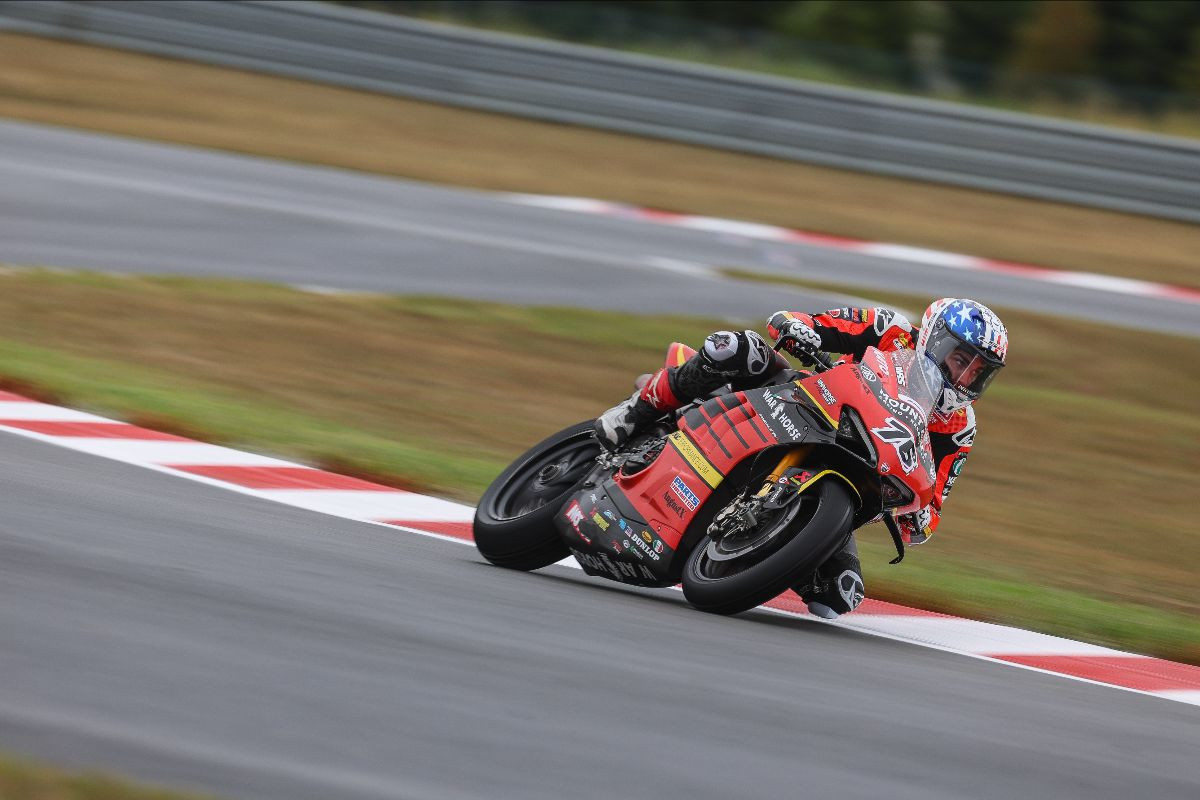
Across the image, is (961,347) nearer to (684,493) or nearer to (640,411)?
(684,493)

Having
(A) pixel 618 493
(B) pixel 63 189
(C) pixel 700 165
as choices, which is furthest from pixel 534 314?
(C) pixel 700 165

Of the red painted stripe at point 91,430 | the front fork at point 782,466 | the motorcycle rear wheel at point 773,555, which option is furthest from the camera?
the red painted stripe at point 91,430

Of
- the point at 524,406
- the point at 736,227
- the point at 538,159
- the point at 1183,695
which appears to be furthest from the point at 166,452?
the point at 538,159

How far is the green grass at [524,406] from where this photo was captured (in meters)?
7.99

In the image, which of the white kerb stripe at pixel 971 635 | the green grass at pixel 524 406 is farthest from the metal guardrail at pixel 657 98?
the white kerb stripe at pixel 971 635

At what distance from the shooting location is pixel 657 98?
824 inches

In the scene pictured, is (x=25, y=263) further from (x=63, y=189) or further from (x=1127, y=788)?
(x=1127, y=788)

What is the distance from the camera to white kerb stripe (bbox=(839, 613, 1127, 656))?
642 centimetres

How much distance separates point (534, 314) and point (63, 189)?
463 centimetres

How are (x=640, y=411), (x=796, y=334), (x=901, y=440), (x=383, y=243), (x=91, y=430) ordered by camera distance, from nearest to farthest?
(x=901, y=440) < (x=796, y=334) < (x=640, y=411) < (x=91, y=430) < (x=383, y=243)

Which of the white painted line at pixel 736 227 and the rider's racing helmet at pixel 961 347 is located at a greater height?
the rider's racing helmet at pixel 961 347

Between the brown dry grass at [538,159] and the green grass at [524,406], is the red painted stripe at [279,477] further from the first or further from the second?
the brown dry grass at [538,159]

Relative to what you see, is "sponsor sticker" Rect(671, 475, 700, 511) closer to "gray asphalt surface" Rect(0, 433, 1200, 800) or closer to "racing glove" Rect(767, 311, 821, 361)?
"gray asphalt surface" Rect(0, 433, 1200, 800)

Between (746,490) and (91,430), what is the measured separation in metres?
3.03
